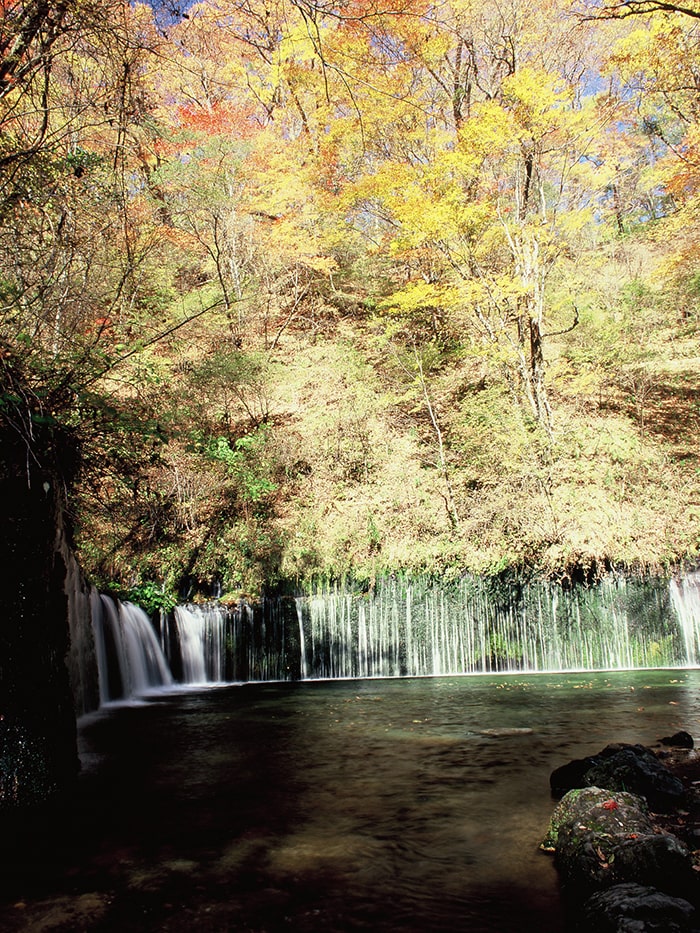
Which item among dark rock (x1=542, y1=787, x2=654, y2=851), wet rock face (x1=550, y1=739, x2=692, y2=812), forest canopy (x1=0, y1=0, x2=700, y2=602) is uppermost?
forest canopy (x1=0, y1=0, x2=700, y2=602)

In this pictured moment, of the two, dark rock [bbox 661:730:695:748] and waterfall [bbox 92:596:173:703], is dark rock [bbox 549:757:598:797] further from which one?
waterfall [bbox 92:596:173:703]

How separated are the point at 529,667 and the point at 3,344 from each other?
940cm

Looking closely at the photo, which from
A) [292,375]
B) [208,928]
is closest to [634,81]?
[292,375]

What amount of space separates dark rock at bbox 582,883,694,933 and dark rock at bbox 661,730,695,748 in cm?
282

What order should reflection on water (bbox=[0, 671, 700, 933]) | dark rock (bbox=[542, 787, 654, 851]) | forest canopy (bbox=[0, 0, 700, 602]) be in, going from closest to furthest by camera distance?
reflection on water (bbox=[0, 671, 700, 933]) < dark rock (bbox=[542, 787, 654, 851]) < forest canopy (bbox=[0, 0, 700, 602])

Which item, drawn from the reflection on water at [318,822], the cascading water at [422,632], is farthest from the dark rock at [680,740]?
the cascading water at [422,632]

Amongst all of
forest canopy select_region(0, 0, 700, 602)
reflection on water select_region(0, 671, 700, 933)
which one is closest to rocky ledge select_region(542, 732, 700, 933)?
reflection on water select_region(0, 671, 700, 933)

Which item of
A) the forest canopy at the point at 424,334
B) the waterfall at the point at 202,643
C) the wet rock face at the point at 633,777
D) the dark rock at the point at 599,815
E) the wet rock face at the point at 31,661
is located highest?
the forest canopy at the point at 424,334

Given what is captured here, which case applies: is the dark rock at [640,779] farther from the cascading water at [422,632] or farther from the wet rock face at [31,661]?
the cascading water at [422,632]

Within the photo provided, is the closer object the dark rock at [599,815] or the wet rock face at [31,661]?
the dark rock at [599,815]

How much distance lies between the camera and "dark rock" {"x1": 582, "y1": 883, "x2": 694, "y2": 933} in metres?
1.97

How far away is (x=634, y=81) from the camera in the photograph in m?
11.4

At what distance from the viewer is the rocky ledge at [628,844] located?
6.82 feet

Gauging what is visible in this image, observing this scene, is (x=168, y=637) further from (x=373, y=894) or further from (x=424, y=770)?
(x=373, y=894)
